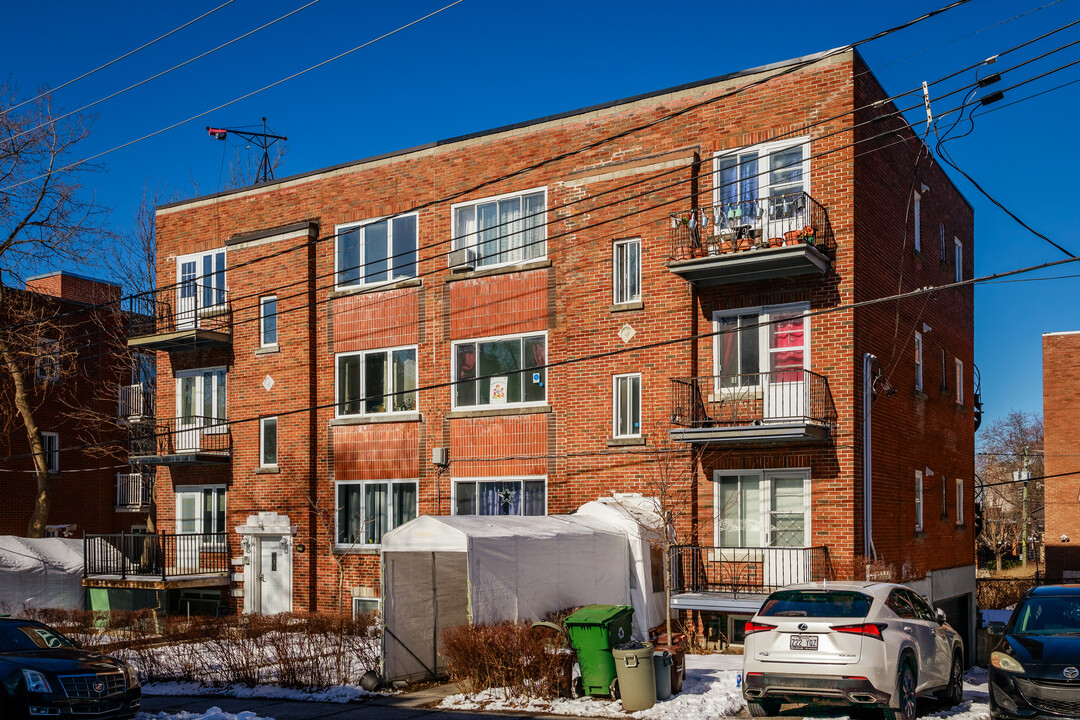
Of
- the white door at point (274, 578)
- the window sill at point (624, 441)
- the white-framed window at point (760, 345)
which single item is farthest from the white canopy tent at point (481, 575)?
the white door at point (274, 578)

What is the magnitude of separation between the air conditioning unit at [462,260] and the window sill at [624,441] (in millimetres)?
5584

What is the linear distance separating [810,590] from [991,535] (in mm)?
66637

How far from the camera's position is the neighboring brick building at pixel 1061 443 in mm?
40062

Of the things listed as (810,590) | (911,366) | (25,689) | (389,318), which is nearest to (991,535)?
(911,366)

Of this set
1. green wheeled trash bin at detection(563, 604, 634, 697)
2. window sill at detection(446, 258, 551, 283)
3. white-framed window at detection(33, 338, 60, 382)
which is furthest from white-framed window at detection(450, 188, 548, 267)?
white-framed window at detection(33, 338, 60, 382)

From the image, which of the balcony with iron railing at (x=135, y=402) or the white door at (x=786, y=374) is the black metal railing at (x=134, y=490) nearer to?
the balcony with iron railing at (x=135, y=402)

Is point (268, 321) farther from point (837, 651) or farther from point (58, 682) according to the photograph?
point (837, 651)

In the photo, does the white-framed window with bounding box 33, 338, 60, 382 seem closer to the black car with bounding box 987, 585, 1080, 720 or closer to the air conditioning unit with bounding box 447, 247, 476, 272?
the air conditioning unit with bounding box 447, 247, 476, 272

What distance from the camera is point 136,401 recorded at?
30.8m

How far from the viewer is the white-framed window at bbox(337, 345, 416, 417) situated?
25953 mm

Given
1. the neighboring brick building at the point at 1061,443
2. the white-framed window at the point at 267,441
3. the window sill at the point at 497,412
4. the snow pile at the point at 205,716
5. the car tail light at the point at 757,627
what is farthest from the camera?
the neighboring brick building at the point at 1061,443

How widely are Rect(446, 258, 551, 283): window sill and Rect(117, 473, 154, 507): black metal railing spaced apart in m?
15.9

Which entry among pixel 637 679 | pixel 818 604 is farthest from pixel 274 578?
pixel 818 604

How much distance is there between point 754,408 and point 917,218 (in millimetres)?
7396
